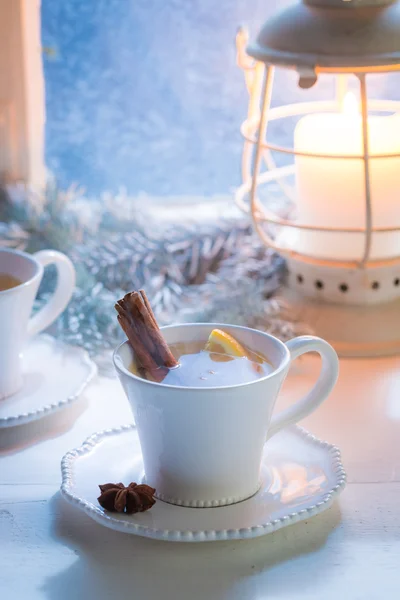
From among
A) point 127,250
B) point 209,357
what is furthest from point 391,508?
point 127,250

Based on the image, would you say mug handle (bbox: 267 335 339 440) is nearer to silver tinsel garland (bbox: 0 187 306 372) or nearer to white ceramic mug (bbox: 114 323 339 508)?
white ceramic mug (bbox: 114 323 339 508)

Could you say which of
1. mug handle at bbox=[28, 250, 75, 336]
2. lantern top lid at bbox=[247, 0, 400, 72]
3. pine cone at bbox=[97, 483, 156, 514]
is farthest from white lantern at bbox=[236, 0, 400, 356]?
pine cone at bbox=[97, 483, 156, 514]

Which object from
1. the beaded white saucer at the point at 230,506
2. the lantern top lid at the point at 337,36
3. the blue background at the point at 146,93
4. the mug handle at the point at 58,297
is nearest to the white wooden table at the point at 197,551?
the beaded white saucer at the point at 230,506

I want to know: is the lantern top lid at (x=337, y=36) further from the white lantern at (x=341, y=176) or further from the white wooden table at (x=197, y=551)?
the white wooden table at (x=197, y=551)

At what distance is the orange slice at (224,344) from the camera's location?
1.95 feet

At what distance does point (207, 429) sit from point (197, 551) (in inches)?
2.8

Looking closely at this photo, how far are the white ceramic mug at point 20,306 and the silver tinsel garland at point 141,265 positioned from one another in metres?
0.04

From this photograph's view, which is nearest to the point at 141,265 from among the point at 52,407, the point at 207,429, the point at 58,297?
the point at 58,297

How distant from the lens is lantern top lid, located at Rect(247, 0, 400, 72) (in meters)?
0.70

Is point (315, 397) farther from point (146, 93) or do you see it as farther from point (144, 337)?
point (146, 93)

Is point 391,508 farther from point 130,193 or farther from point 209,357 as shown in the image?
point 130,193

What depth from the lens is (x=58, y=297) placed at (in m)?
0.78

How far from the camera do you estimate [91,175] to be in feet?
3.86

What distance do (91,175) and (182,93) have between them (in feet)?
0.52
